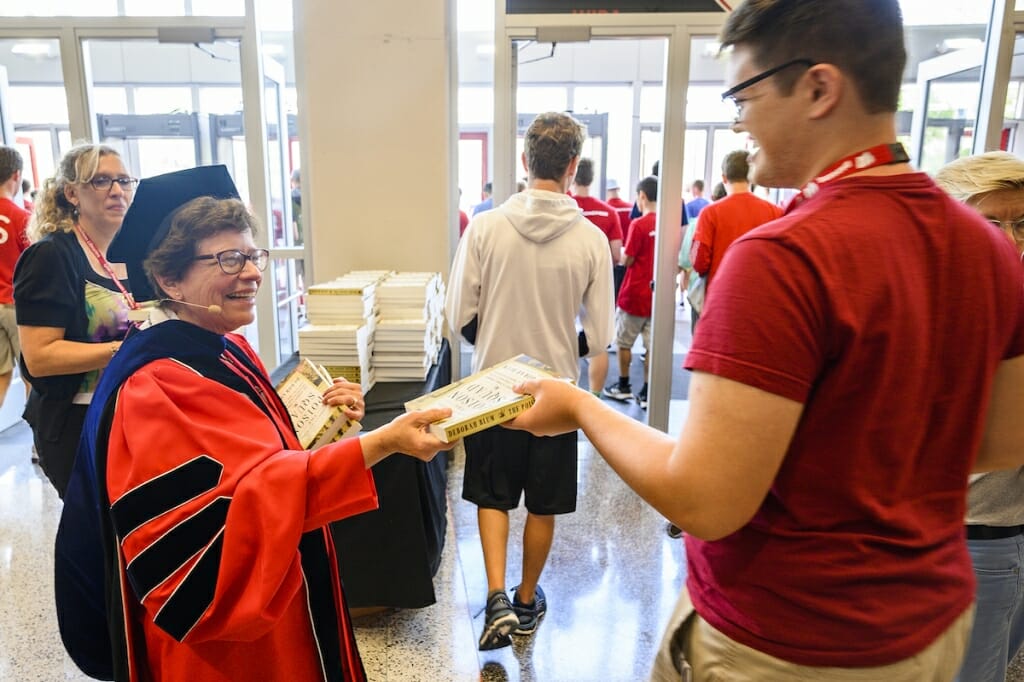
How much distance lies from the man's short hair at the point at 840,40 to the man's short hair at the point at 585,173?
4253 millimetres

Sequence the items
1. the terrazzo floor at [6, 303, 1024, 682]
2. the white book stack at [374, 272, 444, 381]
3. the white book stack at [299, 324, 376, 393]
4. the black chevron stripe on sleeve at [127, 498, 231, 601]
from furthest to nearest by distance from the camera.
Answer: the white book stack at [374, 272, 444, 381], the white book stack at [299, 324, 376, 393], the terrazzo floor at [6, 303, 1024, 682], the black chevron stripe on sleeve at [127, 498, 231, 601]

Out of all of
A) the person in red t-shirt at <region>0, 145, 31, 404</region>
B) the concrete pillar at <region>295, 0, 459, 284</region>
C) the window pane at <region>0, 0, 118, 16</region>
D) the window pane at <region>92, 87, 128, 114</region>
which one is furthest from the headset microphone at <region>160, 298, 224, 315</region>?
the window pane at <region>92, 87, 128, 114</region>

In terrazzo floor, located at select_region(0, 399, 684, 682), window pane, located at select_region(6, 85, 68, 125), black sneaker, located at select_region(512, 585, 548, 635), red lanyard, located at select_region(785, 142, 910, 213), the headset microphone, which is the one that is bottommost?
terrazzo floor, located at select_region(0, 399, 684, 682)

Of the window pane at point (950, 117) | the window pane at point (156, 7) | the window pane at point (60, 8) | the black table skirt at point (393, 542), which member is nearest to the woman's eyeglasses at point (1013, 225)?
the black table skirt at point (393, 542)

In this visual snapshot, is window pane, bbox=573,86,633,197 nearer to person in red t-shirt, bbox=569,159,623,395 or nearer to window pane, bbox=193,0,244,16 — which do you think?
person in red t-shirt, bbox=569,159,623,395

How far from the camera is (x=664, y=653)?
2.95ft

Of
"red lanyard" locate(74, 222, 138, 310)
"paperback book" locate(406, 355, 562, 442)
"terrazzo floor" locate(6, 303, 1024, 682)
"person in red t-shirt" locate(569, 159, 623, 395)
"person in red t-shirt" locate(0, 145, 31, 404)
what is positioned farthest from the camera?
"person in red t-shirt" locate(569, 159, 623, 395)

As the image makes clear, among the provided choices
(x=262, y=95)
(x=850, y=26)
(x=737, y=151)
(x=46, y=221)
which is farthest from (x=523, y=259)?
(x=262, y=95)

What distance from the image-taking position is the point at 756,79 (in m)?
0.75

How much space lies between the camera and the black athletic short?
91.0 inches

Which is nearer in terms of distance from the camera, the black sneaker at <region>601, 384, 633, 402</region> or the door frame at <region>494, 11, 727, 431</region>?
the door frame at <region>494, 11, 727, 431</region>

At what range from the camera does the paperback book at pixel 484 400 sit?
41.3 inches

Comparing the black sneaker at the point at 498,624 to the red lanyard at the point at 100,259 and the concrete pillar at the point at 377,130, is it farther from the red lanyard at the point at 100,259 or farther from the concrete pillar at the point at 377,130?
the concrete pillar at the point at 377,130

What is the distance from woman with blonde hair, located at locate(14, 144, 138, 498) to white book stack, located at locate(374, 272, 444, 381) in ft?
3.40
